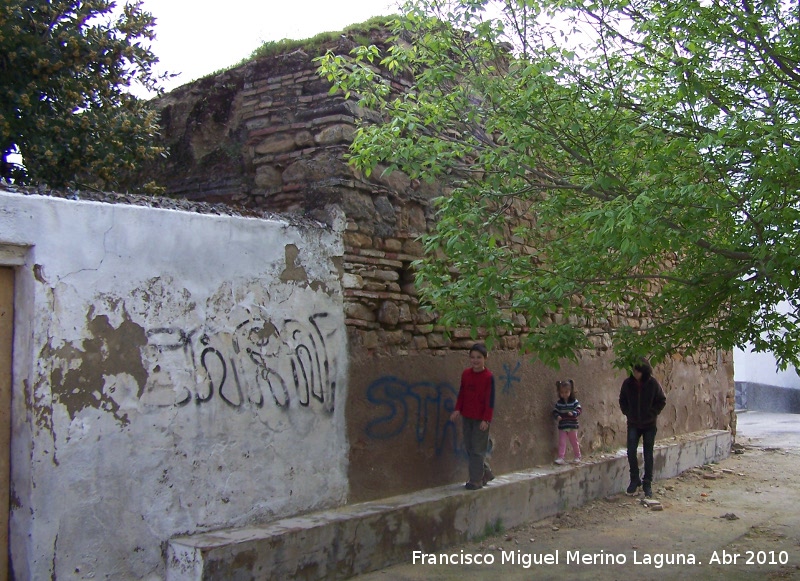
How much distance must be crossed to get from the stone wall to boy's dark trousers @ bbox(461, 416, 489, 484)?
0.28m

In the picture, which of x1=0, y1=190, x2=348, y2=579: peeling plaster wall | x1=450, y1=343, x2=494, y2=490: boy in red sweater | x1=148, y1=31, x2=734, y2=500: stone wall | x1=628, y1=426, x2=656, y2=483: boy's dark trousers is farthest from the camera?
x1=628, y1=426, x2=656, y2=483: boy's dark trousers

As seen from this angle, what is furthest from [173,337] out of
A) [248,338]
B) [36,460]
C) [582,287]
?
[582,287]

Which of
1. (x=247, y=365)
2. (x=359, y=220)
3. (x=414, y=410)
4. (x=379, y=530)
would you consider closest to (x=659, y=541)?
(x=414, y=410)

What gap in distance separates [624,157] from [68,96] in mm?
4751

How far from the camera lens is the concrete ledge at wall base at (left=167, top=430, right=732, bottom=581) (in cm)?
454

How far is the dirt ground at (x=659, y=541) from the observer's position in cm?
564

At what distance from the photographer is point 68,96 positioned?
6.88 meters

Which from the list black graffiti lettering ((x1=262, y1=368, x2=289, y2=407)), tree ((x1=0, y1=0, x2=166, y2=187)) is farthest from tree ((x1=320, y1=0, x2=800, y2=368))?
tree ((x1=0, y1=0, x2=166, y2=187))

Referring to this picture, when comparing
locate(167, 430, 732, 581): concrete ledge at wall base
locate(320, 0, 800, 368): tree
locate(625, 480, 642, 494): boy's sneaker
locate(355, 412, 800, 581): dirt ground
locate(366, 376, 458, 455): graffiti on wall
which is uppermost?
locate(320, 0, 800, 368): tree

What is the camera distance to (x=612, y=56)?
223 inches

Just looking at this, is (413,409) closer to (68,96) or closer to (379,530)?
(379,530)

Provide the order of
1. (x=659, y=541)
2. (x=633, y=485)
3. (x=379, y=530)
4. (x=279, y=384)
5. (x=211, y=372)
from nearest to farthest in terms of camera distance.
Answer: (x=211, y=372), (x=279, y=384), (x=379, y=530), (x=659, y=541), (x=633, y=485)

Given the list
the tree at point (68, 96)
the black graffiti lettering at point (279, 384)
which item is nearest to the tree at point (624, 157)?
the black graffiti lettering at point (279, 384)

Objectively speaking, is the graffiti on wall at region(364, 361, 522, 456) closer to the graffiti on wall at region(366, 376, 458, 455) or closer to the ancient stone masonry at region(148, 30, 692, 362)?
the graffiti on wall at region(366, 376, 458, 455)
